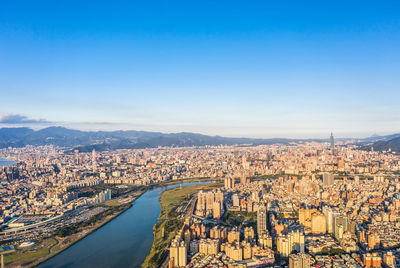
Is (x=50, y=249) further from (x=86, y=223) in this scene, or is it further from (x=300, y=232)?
(x=300, y=232)

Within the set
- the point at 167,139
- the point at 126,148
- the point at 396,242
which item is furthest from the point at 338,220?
the point at 167,139

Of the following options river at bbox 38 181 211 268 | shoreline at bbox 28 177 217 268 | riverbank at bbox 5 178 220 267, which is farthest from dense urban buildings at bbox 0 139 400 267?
river at bbox 38 181 211 268

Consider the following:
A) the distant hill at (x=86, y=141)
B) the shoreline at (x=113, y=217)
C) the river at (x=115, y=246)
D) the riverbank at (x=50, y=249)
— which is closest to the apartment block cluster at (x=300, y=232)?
the river at (x=115, y=246)

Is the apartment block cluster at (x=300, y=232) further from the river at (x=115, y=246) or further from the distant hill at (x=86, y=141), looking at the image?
the distant hill at (x=86, y=141)

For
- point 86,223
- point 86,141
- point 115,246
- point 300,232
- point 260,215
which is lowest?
point 115,246

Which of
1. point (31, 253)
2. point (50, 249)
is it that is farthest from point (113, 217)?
point (31, 253)

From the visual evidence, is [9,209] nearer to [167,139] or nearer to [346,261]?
[346,261]

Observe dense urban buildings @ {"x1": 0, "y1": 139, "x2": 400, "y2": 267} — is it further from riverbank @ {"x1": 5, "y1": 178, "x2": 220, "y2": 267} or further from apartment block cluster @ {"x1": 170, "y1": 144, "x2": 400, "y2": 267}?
riverbank @ {"x1": 5, "y1": 178, "x2": 220, "y2": 267}
